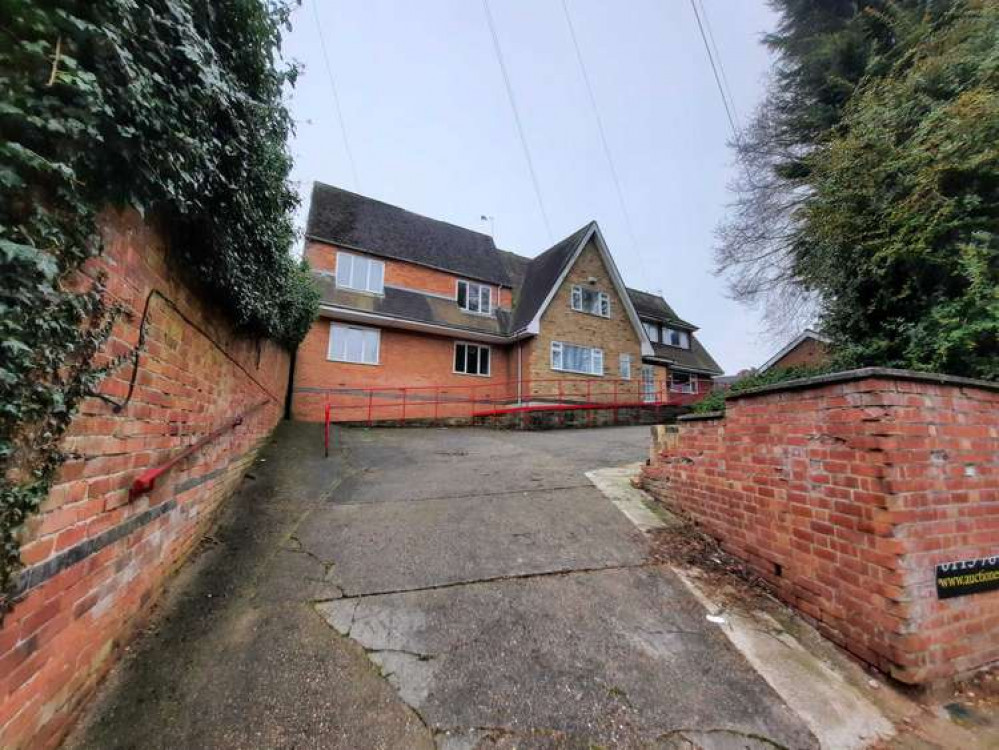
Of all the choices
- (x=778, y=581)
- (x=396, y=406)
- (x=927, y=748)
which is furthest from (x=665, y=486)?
(x=396, y=406)

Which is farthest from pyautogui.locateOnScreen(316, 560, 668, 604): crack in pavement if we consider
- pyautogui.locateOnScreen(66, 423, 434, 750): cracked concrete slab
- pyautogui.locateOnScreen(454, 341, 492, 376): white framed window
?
pyautogui.locateOnScreen(454, 341, 492, 376): white framed window

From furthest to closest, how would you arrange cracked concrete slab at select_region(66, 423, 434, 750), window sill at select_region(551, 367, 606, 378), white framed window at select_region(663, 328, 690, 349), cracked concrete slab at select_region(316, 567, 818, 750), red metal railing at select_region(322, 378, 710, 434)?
1. white framed window at select_region(663, 328, 690, 349)
2. window sill at select_region(551, 367, 606, 378)
3. red metal railing at select_region(322, 378, 710, 434)
4. cracked concrete slab at select_region(316, 567, 818, 750)
5. cracked concrete slab at select_region(66, 423, 434, 750)

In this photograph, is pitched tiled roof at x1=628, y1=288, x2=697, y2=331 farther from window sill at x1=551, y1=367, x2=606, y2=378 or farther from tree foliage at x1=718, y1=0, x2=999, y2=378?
tree foliage at x1=718, y1=0, x2=999, y2=378

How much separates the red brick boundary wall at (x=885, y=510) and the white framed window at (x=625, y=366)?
49.0 ft

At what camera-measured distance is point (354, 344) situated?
13.5 meters

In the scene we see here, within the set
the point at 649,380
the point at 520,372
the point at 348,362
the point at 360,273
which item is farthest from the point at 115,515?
the point at 649,380

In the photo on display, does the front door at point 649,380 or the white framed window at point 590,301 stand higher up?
the white framed window at point 590,301

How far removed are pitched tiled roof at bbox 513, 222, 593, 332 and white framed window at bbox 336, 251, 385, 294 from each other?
5.76 meters

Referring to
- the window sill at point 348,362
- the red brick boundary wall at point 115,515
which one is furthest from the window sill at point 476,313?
the red brick boundary wall at point 115,515

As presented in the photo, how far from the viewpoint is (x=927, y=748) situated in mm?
2016

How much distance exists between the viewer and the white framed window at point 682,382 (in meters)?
23.0

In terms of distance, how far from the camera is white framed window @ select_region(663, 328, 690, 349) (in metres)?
24.4

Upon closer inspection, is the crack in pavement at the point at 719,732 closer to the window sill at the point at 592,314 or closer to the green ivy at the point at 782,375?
the green ivy at the point at 782,375

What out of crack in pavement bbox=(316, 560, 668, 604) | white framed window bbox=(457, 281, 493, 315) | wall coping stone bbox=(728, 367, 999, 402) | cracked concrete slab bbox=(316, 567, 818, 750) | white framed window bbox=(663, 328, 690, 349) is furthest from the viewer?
white framed window bbox=(663, 328, 690, 349)
